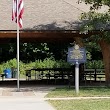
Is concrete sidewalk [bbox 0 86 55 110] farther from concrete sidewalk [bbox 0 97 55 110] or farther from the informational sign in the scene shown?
the informational sign

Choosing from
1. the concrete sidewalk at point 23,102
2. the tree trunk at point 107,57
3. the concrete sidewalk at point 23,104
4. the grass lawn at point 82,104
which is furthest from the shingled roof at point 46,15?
the grass lawn at point 82,104

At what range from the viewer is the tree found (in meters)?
19.2

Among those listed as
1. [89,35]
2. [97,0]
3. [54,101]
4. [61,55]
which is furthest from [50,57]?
[54,101]

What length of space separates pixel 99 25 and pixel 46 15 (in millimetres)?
3077

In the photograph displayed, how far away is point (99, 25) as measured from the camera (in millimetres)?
20953

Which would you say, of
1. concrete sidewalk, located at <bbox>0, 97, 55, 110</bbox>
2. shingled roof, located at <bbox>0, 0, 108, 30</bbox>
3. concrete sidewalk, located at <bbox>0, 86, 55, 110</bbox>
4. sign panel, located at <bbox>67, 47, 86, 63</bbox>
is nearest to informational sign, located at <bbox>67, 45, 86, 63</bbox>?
sign panel, located at <bbox>67, 47, 86, 63</bbox>

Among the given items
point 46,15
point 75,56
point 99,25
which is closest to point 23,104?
point 75,56

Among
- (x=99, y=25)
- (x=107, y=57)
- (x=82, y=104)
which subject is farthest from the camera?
(x=107, y=57)

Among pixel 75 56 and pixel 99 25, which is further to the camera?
pixel 99 25

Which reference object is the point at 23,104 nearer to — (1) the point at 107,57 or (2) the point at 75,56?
(2) the point at 75,56

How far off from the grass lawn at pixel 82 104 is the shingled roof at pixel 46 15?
21.3 ft

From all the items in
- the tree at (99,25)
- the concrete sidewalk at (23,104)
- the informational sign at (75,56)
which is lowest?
the concrete sidewalk at (23,104)

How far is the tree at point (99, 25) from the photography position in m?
19.2

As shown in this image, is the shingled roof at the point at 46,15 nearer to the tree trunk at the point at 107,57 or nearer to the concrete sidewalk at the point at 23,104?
the tree trunk at the point at 107,57
